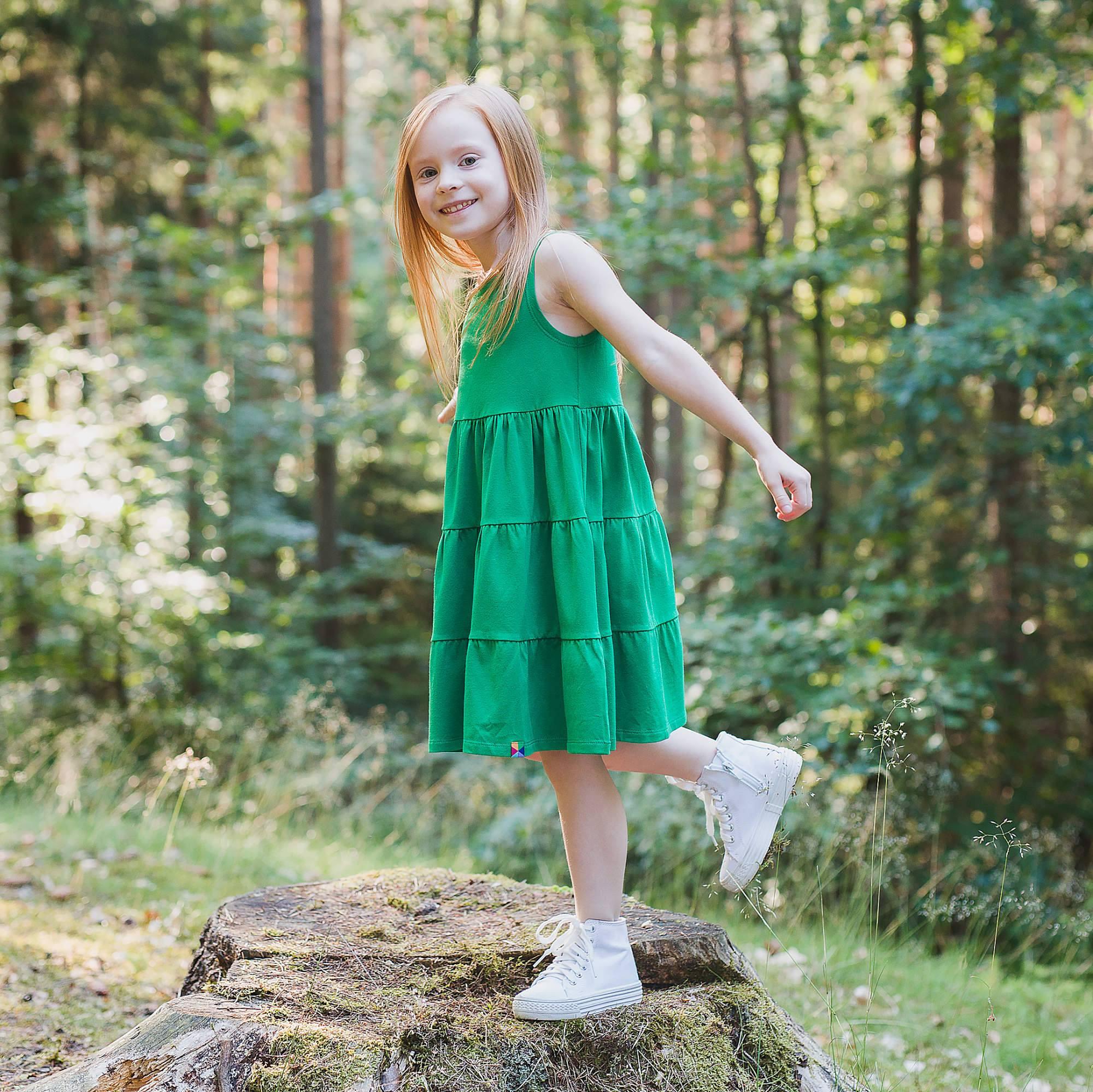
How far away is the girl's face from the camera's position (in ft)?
6.08

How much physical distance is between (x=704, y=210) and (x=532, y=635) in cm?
979

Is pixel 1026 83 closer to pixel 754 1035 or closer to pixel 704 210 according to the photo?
pixel 704 210

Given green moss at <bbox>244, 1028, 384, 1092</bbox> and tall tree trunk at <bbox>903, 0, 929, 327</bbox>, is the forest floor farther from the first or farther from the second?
tall tree trunk at <bbox>903, 0, 929, 327</bbox>

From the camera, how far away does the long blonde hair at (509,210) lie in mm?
1862

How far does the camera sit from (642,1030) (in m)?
1.82

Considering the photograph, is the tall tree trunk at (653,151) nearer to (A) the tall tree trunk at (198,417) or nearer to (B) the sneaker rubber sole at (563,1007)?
(A) the tall tree trunk at (198,417)

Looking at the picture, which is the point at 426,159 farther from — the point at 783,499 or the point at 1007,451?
the point at 1007,451

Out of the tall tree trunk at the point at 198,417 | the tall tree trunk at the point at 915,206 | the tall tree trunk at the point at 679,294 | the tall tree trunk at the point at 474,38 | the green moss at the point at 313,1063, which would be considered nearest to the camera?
the green moss at the point at 313,1063

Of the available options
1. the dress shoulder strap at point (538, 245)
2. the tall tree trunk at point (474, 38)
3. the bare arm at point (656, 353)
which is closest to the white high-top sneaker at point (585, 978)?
the bare arm at point (656, 353)

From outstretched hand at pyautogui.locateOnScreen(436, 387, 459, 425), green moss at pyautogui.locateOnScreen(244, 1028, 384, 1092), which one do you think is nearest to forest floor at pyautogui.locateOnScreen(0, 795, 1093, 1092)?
green moss at pyautogui.locateOnScreen(244, 1028, 384, 1092)

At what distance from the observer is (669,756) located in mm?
1954

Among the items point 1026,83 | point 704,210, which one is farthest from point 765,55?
point 704,210

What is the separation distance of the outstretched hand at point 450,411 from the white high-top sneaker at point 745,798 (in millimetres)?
906

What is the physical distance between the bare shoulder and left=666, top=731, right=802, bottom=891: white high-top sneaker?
3.00 ft
